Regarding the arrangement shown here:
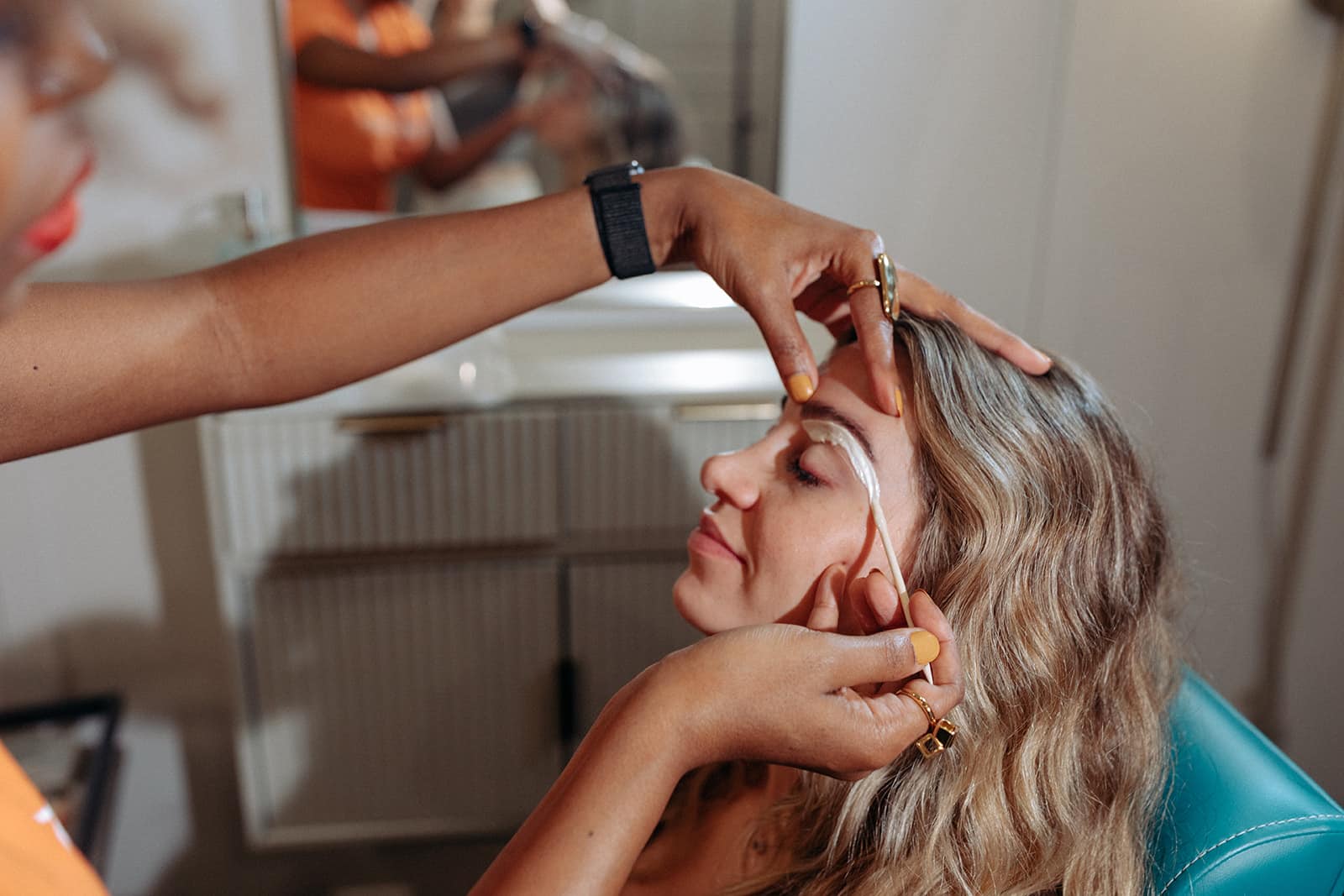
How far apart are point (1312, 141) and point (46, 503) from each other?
257 centimetres

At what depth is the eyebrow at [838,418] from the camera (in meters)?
1.00

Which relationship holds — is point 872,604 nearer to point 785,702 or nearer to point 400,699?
point 785,702

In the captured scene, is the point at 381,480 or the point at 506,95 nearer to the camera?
the point at 381,480

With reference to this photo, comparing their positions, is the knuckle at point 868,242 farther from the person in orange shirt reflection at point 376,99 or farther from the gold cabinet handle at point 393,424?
the person in orange shirt reflection at point 376,99

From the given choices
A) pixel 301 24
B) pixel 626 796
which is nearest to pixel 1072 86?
pixel 301 24

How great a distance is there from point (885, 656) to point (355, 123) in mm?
1489

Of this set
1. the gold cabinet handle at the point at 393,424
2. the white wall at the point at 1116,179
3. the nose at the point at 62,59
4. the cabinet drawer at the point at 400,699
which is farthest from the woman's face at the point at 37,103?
the white wall at the point at 1116,179

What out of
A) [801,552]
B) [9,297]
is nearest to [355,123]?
[801,552]

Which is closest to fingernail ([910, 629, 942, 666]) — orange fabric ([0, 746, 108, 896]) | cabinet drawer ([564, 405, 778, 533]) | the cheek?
the cheek

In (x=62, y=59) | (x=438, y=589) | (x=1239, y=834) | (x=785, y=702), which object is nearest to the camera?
(x=62, y=59)

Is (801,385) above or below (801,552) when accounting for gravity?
above

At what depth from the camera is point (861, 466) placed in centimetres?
98

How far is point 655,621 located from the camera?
1.74 metres

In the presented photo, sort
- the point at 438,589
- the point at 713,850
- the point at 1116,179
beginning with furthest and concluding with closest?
1. the point at 1116,179
2. the point at 438,589
3. the point at 713,850
